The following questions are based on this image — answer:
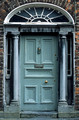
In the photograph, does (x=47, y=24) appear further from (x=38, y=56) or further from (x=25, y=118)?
(x=25, y=118)

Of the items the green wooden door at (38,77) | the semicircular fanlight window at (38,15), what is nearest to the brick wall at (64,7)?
the semicircular fanlight window at (38,15)

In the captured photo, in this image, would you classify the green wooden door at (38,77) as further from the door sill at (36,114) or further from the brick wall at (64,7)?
the brick wall at (64,7)

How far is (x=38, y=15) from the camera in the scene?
28.3ft

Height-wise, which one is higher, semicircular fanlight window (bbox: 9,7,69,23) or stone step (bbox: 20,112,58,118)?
semicircular fanlight window (bbox: 9,7,69,23)

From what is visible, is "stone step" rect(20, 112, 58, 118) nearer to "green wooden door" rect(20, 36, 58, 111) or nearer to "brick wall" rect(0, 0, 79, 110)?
"green wooden door" rect(20, 36, 58, 111)

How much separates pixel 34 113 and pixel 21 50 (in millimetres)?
1902

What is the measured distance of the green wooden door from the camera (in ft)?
28.6

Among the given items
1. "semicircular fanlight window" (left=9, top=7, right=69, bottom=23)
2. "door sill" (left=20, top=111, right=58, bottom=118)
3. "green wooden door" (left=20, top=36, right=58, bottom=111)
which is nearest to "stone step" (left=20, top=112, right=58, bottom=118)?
"door sill" (left=20, top=111, right=58, bottom=118)

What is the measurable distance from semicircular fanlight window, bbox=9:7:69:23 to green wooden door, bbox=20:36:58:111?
54 cm

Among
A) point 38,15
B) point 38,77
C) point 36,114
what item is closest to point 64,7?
point 38,15

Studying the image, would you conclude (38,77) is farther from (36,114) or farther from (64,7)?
(64,7)

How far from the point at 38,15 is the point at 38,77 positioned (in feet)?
6.04

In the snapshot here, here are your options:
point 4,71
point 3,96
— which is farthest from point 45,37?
point 3,96

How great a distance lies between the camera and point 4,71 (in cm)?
852
